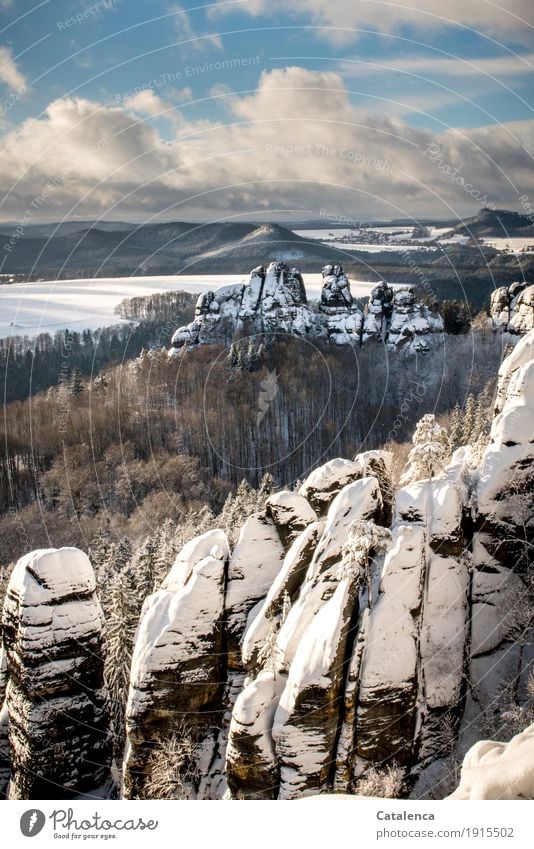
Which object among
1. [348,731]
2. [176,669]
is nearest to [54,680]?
[176,669]

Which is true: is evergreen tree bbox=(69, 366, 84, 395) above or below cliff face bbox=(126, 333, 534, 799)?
above

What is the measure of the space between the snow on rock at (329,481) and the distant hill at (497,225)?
→ 855cm

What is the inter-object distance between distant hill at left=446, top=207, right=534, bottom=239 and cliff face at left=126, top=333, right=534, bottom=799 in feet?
18.2

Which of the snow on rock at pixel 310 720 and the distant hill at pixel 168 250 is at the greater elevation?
the distant hill at pixel 168 250

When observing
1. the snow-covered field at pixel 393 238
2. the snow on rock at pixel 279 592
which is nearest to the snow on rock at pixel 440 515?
the snow on rock at pixel 279 592

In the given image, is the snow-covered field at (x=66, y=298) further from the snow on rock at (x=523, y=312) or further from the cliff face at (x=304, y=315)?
the snow on rock at (x=523, y=312)

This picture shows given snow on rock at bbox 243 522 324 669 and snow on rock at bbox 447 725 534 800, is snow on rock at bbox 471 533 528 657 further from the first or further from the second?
snow on rock at bbox 447 725 534 800

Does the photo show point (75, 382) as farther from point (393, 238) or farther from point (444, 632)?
point (444, 632)

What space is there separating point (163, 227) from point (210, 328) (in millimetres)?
13341

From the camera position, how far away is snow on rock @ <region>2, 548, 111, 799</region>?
12.7m

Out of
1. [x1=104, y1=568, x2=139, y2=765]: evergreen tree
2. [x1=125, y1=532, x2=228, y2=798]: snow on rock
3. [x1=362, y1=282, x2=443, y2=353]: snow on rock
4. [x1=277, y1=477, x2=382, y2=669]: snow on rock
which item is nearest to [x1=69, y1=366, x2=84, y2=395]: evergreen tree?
[x1=362, y1=282, x2=443, y2=353]: snow on rock

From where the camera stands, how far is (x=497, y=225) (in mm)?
17828

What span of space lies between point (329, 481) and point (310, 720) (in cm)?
633

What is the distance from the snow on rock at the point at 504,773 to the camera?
24.4ft
